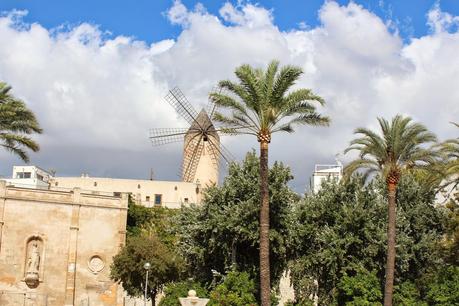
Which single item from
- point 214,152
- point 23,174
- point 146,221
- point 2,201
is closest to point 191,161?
point 214,152

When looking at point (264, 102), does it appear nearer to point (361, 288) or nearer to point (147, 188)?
point (361, 288)

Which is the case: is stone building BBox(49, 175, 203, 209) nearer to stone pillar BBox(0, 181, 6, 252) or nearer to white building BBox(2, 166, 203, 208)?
white building BBox(2, 166, 203, 208)

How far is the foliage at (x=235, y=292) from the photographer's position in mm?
29422

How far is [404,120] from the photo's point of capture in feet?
97.6

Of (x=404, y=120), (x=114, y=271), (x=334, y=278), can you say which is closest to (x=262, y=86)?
(x=404, y=120)

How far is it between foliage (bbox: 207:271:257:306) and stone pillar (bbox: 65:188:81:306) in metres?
17.8

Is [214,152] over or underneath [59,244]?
over

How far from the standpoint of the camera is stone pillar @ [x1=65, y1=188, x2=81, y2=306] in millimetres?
45375

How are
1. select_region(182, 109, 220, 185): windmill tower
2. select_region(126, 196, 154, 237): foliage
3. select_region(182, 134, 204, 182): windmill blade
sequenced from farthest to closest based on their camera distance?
select_region(182, 134, 204, 182): windmill blade
select_region(182, 109, 220, 185): windmill tower
select_region(126, 196, 154, 237): foliage

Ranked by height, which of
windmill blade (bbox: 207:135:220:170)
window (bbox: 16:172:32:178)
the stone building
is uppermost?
windmill blade (bbox: 207:135:220:170)

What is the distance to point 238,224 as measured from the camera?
31.9 metres

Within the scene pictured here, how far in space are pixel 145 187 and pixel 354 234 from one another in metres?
38.5

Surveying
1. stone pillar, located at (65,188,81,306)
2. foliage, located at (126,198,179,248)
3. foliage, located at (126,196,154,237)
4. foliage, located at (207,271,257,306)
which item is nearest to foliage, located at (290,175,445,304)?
foliage, located at (207,271,257,306)

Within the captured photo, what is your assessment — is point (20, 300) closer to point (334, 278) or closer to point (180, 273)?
point (180, 273)
